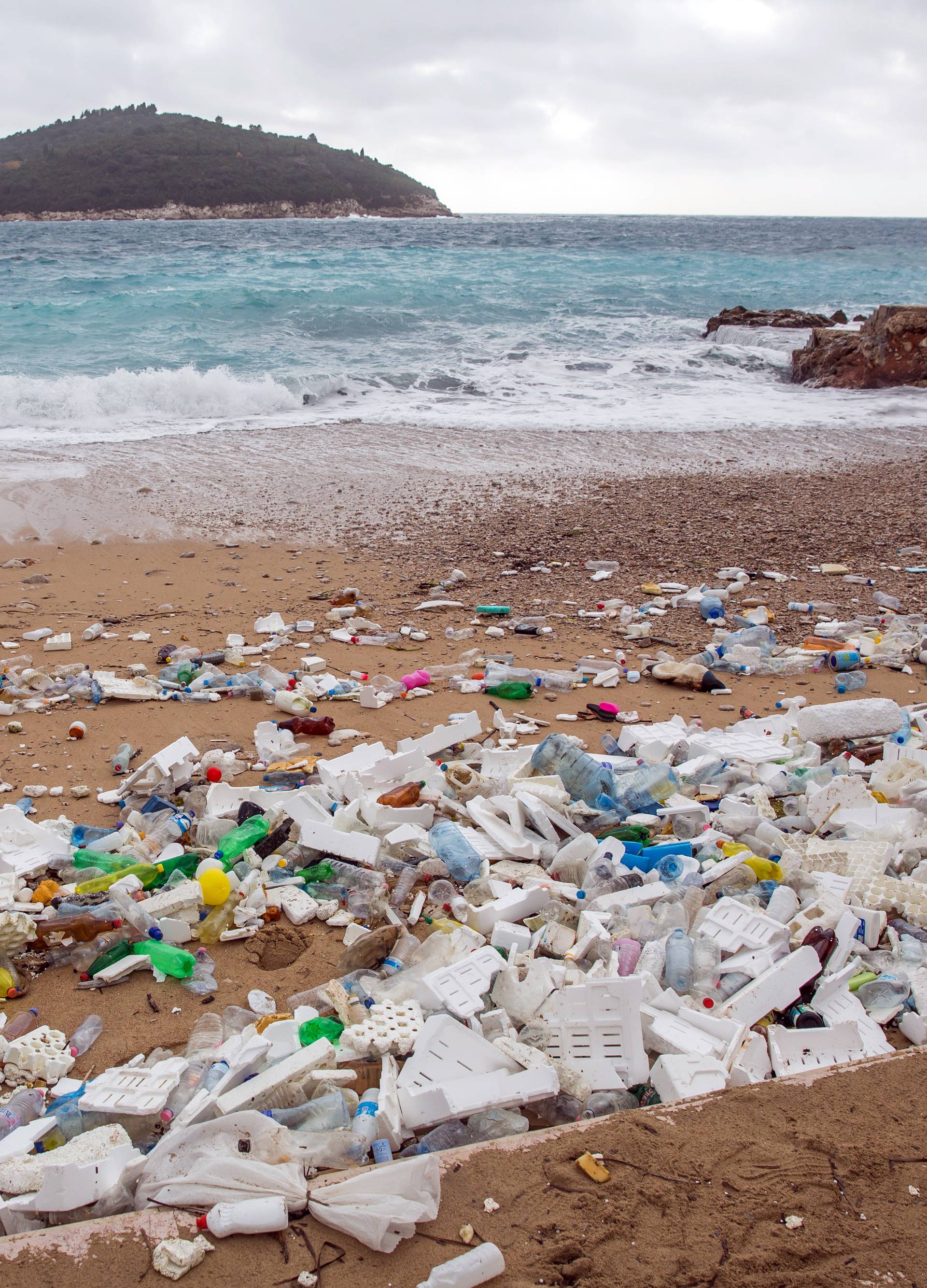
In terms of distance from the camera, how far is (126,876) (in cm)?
288

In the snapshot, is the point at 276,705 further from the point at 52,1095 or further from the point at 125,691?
the point at 52,1095

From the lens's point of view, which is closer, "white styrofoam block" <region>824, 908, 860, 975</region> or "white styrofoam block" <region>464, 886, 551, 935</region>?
"white styrofoam block" <region>824, 908, 860, 975</region>

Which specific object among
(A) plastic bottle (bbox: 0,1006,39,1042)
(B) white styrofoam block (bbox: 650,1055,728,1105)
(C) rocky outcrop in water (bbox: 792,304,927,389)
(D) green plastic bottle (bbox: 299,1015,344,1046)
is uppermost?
(C) rocky outcrop in water (bbox: 792,304,927,389)

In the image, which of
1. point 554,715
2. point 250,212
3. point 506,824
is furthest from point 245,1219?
point 250,212

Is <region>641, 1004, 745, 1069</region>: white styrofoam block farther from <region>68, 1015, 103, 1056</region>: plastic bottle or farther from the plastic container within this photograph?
<region>68, 1015, 103, 1056</region>: plastic bottle

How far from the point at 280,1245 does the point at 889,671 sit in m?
4.18

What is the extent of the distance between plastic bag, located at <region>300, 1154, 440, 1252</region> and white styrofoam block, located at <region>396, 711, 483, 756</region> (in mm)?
2092

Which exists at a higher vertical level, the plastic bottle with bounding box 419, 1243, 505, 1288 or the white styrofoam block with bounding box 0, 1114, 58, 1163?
the plastic bottle with bounding box 419, 1243, 505, 1288

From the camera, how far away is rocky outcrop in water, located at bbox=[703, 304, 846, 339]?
19016 millimetres

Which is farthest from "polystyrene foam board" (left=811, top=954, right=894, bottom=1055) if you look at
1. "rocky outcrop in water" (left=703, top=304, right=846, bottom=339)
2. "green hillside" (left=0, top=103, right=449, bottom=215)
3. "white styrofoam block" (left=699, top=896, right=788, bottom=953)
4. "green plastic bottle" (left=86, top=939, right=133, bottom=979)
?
"green hillside" (left=0, top=103, right=449, bottom=215)

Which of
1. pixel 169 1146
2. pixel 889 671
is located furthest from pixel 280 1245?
pixel 889 671

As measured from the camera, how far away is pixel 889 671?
4.79 m

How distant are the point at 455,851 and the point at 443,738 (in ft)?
2.83

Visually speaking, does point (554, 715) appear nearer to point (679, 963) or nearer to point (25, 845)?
point (679, 963)
